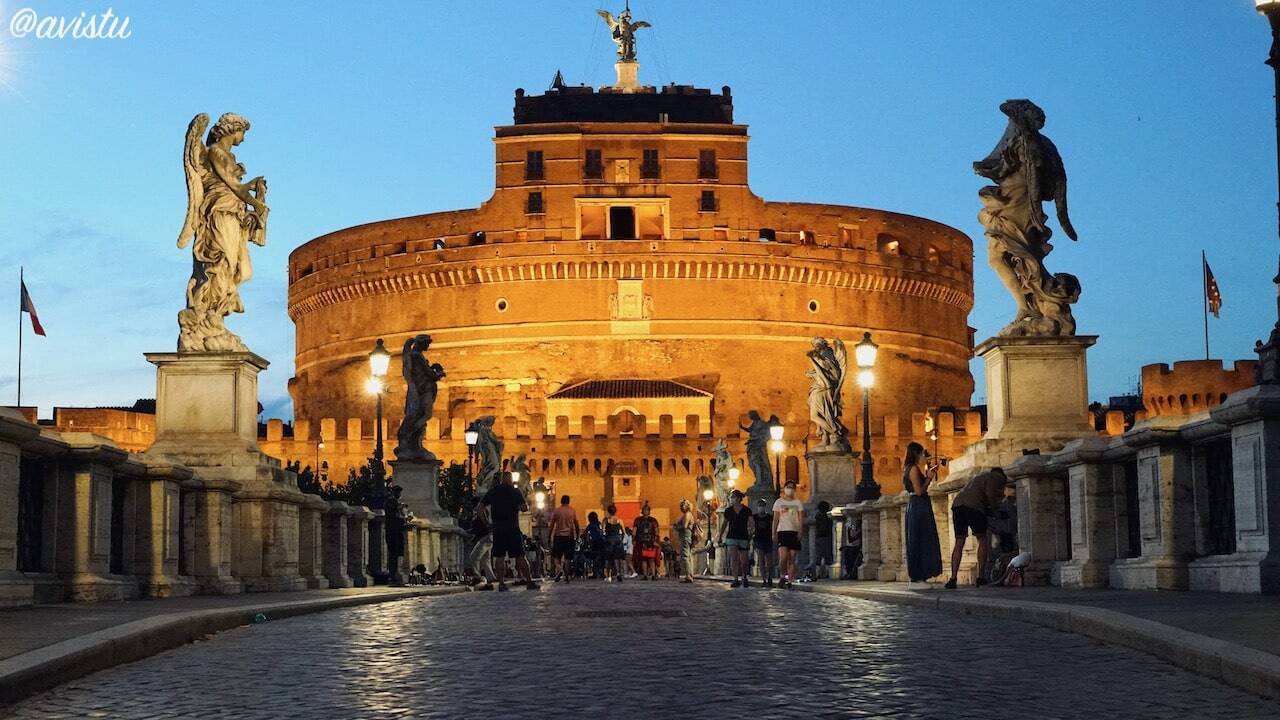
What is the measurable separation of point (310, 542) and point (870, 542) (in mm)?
5997

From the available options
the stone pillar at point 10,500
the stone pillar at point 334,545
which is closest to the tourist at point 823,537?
the stone pillar at point 334,545

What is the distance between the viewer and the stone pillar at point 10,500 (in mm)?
9266

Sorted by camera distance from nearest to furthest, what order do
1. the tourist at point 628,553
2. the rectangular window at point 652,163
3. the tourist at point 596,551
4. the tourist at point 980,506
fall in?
the tourist at point 980,506, the tourist at point 628,553, the tourist at point 596,551, the rectangular window at point 652,163

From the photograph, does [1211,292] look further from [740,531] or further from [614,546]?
[740,531]

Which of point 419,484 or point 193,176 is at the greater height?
point 193,176

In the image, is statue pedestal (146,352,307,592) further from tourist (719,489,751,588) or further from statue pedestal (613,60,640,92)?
statue pedestal (613,60,640,92)

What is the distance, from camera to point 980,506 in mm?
12516

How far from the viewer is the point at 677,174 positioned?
75.6 m

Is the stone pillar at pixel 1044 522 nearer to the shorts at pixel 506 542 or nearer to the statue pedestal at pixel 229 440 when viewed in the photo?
the statue pedestal at pixel 229 440

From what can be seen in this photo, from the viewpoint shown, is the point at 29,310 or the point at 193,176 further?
the point at 29,310

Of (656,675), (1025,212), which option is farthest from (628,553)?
(656,675)

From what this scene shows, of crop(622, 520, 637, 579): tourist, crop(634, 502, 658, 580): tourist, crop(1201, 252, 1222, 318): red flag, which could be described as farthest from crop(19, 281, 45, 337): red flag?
crop(1201, 252, 1222, 318): red flag

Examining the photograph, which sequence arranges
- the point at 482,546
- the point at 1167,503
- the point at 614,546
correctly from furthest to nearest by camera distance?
the point at 614,546 < the point at 482,546 < the point at 1167,503

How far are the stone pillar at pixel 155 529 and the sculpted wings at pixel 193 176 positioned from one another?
2479mm
